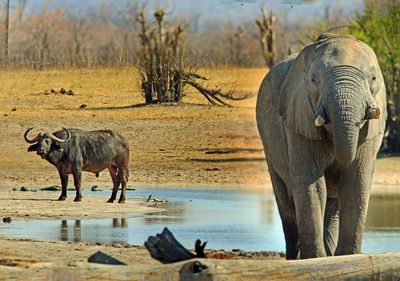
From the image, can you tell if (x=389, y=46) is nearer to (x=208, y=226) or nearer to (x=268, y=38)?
(x=268, y=38)

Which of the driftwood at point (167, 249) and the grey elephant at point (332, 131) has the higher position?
the grey elephant at point (332, 131)

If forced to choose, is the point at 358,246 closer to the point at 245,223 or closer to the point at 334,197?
the point at 334,197

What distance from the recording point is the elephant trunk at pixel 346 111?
20.8ft

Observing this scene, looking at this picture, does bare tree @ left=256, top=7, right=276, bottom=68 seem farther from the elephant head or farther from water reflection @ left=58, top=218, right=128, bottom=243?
the elephant head

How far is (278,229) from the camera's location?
12.7 meters

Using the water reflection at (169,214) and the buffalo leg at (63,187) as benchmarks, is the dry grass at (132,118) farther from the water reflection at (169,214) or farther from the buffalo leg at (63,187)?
the water reflection at (169,214)

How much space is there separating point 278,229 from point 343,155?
6353 millimetres

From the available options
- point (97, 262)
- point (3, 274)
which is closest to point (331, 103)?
point (97, 262)

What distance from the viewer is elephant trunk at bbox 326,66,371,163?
20.8ft

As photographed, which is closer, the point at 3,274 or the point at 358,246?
the point at 3,274

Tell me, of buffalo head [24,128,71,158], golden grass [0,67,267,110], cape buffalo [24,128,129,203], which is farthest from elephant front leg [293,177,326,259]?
golden grass [0,67,267,110]

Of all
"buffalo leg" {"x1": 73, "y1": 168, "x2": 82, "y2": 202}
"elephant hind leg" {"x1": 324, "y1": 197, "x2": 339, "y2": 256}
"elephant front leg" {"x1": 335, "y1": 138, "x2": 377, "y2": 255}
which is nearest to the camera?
"elephant front leg" {"x1": 335, "y1": 138, "x2": 377, "y2": 255}

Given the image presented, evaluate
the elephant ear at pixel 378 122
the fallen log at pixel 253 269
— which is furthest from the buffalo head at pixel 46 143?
the fallen log at pixel 253 269

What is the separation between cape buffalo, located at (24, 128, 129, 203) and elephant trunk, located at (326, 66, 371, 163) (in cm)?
→ 815
